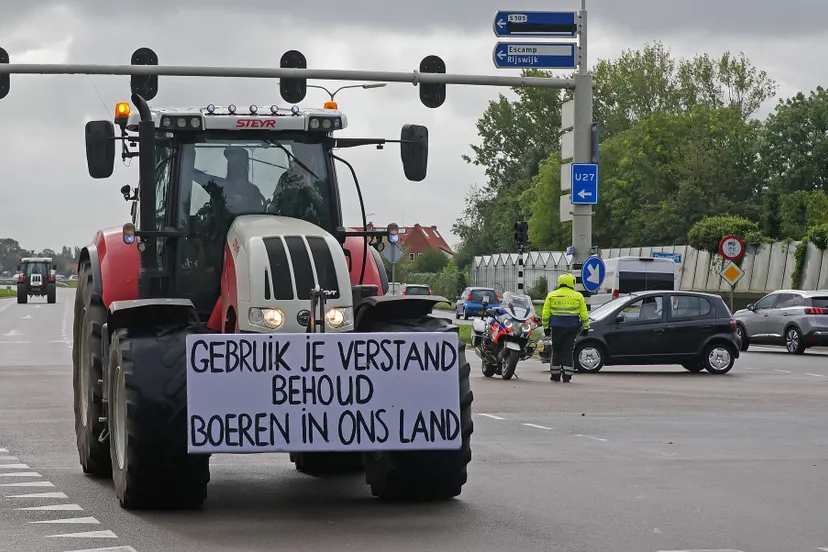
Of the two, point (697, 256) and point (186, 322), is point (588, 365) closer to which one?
point (186, 322)

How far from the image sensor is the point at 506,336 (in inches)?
1000

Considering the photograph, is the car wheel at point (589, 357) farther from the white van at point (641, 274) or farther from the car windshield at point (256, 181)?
the white van at point (641, 274)

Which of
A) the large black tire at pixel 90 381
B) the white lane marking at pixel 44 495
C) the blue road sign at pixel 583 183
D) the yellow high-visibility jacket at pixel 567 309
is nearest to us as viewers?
the white lane marking at pixel 44 495

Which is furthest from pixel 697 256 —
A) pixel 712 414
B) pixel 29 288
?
pixel 712 414

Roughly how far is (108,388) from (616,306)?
18.4 metres

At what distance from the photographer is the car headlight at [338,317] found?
9.59 meters

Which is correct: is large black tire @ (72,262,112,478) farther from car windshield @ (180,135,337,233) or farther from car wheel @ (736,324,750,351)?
car wheel @ (736,324,750,351)

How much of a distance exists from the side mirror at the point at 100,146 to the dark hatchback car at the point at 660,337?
57.7 feet

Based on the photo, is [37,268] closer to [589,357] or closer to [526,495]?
[589,357]

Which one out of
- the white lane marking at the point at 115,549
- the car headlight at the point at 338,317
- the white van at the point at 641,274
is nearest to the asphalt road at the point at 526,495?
the white lane marking at the point at 115,549

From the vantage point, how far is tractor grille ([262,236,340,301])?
949 centimetres

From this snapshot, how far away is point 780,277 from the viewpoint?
60.5 m

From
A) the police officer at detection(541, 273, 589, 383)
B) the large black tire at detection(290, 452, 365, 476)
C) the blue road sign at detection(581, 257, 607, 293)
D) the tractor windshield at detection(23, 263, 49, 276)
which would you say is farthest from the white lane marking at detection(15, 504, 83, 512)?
the tractor windshield at detection(23, 263, 49, 276)

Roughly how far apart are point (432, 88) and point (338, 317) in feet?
57.0
